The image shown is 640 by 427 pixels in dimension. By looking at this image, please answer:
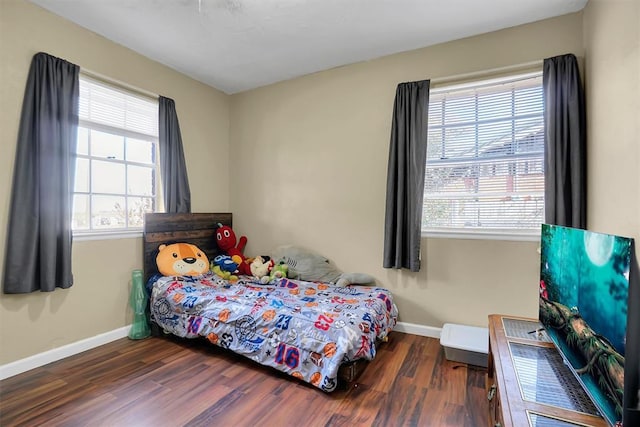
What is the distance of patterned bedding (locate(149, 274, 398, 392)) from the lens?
1.95 m

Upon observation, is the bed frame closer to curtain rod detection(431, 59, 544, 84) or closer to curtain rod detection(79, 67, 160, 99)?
curtain rod detection(79, 67, 160, 99)

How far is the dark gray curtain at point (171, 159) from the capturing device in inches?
123

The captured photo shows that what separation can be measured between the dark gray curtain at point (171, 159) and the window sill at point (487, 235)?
2.54 m

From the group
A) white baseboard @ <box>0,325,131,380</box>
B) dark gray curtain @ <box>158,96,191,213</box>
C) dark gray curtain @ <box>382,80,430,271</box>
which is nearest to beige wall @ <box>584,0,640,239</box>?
dark gray curtain @ <box>382,80,430,271</box>

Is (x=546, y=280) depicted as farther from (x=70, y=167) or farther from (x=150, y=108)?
(x=150, y=108)

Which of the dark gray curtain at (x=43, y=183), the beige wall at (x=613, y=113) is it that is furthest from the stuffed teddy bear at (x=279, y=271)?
the beige wall at (x=613, y=113)

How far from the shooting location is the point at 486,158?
103 inches

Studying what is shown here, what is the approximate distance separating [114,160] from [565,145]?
12.2 ft

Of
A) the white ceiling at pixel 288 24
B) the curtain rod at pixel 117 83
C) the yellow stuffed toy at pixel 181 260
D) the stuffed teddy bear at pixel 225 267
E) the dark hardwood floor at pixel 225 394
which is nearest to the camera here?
the dark hardwood floor at pixel 225 394

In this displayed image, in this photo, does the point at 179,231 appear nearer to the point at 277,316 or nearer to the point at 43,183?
the point at 43,183

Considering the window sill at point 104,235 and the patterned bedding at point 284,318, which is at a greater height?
the window sill at point 104,235

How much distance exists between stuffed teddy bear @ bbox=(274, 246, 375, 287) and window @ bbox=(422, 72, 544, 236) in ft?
2.76

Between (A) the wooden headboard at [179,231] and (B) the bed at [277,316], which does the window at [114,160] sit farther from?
(B) the bed at [277,316]

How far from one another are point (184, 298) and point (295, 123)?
7.11ft
